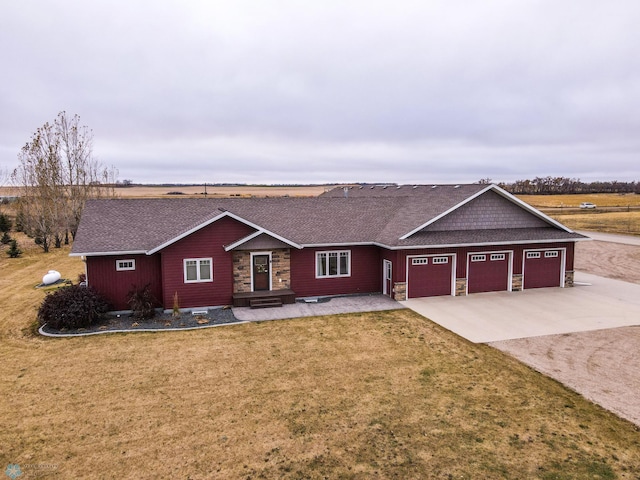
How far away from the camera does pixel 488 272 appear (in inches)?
831

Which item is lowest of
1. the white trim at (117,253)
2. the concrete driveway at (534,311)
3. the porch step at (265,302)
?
the concrete driveway at (534,311)

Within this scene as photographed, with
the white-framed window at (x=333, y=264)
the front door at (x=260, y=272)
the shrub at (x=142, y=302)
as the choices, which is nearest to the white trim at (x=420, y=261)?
the white-framed window at (x=333, y=264)

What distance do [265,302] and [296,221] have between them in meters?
5.10

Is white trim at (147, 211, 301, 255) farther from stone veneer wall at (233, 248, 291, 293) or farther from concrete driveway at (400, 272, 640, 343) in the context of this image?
concrete driveway at (400, 272, 640, 343)

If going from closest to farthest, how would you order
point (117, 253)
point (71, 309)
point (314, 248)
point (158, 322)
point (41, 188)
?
point (71, 309) → point (158, 322) → point (117, 253) → point (314, 248) → point (41, 188)

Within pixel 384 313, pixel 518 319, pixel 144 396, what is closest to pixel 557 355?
pixel 518 319

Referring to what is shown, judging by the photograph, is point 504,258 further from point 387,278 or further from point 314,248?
point 314,248

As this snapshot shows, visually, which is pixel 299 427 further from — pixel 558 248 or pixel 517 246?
pixel 558 248

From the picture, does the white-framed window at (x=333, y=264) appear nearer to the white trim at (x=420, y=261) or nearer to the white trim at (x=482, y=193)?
the white trim at (x=482, y=193)

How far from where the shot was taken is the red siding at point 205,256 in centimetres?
1786

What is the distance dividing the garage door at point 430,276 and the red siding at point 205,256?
7780 millimetres

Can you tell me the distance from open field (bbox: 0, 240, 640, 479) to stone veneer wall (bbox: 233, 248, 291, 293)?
4.31m

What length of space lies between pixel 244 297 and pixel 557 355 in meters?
12.1

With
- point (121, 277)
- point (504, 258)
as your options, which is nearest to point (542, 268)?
point (504, 258)
